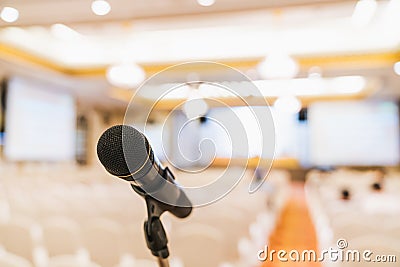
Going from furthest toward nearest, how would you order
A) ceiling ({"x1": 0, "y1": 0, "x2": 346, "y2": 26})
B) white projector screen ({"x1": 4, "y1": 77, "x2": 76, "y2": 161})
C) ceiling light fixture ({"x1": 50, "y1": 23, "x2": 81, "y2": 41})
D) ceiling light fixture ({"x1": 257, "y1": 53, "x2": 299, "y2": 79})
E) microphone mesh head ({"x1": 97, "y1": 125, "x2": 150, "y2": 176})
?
white projector screen ({"x1": 4, "y1": 77, "x2": 76, "y2": 161}) → ceiling light fixture ({"x1": 50, "y1": 23, "x2": 81, "y2": 41}) → ceiling light fixture ({"x1": 257, "y1": 53, "x2": 299, "y2": 79}) → ceiling ({"x1": 0, "y1": 0, "x2": 346, "y2": 26}) → microphone mesh head ({"x1": 97, "y1": 125, "x2": 150, "y2": 176})

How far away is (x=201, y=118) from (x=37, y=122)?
859 centimetres

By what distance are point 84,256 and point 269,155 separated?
6.81ft

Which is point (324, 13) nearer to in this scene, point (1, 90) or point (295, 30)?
point (295, 30)

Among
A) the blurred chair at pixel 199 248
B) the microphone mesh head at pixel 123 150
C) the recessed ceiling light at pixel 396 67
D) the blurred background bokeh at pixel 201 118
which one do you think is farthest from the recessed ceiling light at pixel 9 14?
the recessed ceiling light at pixel 396 67

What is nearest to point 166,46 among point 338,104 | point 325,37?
point 325,37

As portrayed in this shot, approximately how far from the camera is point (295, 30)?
7441 millimetres

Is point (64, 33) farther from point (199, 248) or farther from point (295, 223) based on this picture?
point (199, 248)

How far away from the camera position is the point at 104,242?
110 inches

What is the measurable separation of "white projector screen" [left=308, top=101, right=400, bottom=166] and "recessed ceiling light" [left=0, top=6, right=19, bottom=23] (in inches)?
448

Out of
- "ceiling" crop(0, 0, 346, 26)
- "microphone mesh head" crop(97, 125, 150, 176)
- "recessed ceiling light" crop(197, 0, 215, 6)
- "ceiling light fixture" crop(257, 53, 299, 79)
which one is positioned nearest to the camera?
"microphone mesh head" crop(97, 125, 150, 176)

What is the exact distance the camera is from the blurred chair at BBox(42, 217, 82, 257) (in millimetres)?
2824

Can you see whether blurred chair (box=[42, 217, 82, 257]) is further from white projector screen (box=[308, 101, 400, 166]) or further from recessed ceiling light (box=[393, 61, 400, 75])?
white projector screen (box=[308, 101, 400, 166])

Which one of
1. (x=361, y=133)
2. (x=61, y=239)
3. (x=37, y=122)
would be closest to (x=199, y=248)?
(x=61, y=239)

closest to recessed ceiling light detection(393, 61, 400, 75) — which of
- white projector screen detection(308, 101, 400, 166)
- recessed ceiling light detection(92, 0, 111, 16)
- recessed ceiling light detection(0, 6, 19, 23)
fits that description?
white projector screen detection(308, 101, 400, 166)
